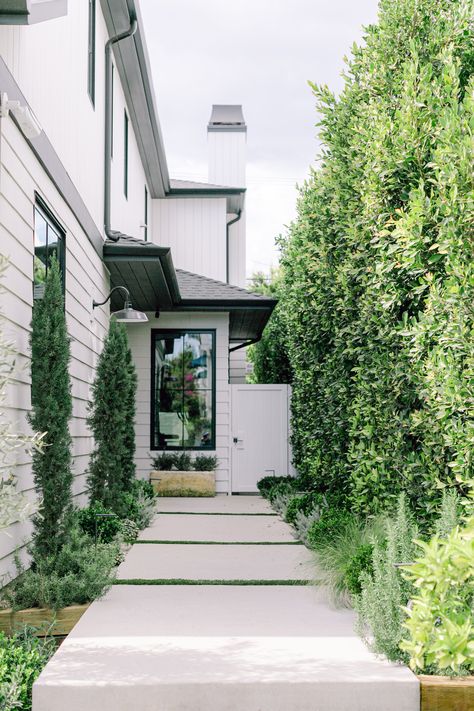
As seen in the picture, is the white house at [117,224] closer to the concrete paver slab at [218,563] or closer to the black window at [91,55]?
the black window at [91,55]

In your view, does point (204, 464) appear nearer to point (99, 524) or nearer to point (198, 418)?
point (198, 418)

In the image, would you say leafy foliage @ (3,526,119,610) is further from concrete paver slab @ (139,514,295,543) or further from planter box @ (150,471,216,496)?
planter box @ (150,471,216,496)

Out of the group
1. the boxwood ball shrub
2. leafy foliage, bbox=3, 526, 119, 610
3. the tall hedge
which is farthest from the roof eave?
leafy foliage, bbox=3, 526, 119, 610

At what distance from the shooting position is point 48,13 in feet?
15.4

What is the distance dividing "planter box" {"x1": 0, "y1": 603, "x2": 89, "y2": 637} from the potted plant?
752 centimetres

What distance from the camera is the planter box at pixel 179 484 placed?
12.6m

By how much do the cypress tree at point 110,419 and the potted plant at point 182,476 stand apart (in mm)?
3921

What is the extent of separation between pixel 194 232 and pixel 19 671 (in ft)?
43.5

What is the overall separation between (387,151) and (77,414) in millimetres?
4220

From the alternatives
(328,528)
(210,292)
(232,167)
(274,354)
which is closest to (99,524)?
(328,528)

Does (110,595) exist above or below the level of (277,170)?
below

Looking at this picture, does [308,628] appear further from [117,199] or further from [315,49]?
[315,49]

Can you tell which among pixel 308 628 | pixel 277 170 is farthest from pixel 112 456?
pixel 277 170

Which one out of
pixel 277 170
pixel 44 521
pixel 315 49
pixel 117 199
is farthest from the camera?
pixel 277 170
